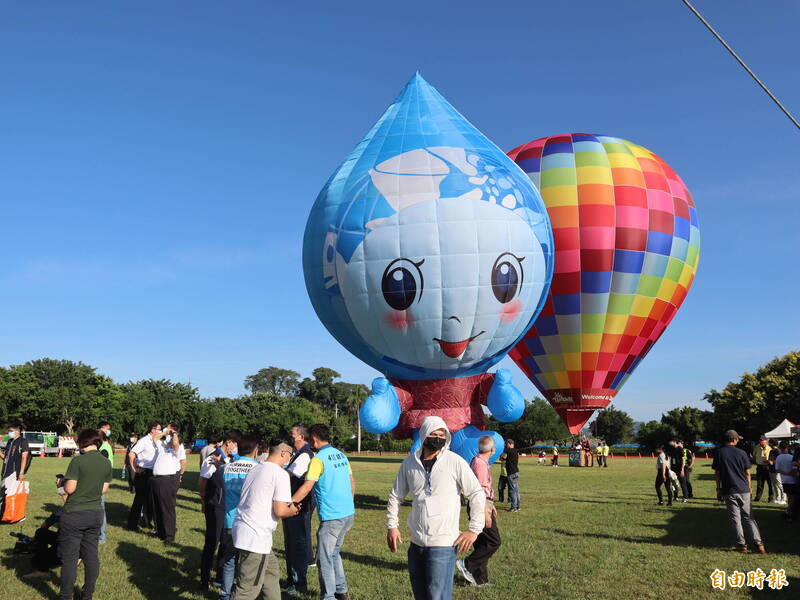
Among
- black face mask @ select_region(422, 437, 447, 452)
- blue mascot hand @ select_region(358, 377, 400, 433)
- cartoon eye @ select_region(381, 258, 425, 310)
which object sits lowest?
black face mask @ select_region(422, 437, 447, 452)

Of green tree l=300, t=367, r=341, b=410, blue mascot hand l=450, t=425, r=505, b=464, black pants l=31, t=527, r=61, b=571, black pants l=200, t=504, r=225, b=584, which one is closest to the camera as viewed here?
black pants l=200, t=504, r=225, b=584

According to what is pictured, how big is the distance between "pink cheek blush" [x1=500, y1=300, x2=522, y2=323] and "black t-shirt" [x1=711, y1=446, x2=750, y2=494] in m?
5.23

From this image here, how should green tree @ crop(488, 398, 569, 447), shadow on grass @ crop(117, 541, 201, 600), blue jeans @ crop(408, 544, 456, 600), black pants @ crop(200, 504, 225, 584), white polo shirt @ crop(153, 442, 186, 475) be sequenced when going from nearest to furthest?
blue jeans @ crop(408, 544, 456, 600), black pants @ crop(200, 504, 225, 584), shadow on grass @ crop(117, 541, 201, 600), white polo shirt @ crop(153, 442, 186, 475), green tree @ crop(488, 398, 569, 447)

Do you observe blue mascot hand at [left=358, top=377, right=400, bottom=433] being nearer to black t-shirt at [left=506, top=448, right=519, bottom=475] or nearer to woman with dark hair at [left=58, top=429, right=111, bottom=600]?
black t-shirt at [left=506, top=448, right=519, bottom=475]

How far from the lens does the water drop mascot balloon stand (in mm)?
14312

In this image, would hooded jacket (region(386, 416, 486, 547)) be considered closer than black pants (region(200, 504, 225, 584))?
Yes

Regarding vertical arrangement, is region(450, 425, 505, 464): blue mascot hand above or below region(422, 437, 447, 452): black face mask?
below

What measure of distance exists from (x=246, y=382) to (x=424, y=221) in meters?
131

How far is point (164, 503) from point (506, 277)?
7947mm

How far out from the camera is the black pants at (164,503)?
11.3 m

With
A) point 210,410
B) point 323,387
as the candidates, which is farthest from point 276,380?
point 210,410

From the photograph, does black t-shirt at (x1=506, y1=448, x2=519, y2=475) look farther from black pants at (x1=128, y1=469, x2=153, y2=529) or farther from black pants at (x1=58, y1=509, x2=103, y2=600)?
black pants at (x1=58, y1=509, x2=103, y2=600)

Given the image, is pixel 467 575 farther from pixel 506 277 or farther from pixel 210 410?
pixel 210 410

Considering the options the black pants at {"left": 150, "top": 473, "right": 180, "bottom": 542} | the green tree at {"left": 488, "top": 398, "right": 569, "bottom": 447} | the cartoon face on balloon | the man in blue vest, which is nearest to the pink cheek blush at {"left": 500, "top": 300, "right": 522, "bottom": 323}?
the cartoon face on balloon
